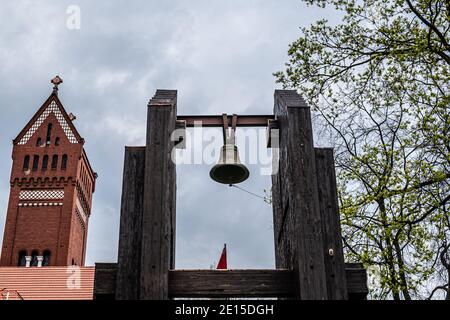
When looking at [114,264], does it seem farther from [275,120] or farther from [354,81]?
[354,81]

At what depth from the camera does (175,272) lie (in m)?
3.20

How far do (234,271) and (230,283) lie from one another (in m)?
0.08

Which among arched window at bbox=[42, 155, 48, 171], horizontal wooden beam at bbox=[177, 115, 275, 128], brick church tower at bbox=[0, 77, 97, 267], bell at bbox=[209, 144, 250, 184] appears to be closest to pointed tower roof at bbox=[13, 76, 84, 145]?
brick church tower at bbox=[0, 77, 97, 267]

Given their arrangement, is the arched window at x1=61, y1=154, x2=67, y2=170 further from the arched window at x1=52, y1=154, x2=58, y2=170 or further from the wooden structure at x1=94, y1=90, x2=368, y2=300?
the wooden structure at x1=94, y1=90, x2=368, y2=300

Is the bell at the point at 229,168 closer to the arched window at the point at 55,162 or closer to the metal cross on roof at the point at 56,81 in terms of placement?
the arched window at the point at 55,162

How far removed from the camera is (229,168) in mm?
4234

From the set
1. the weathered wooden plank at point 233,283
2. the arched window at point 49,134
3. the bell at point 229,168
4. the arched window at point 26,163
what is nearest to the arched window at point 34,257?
the arched window at point 26,163

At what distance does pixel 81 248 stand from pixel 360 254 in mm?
36701

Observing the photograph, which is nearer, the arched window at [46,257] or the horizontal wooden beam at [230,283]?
the horizontal wooden beam at [230,283]

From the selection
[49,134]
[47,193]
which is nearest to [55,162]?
[49,134]

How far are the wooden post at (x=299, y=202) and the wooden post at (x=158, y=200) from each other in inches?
30.7

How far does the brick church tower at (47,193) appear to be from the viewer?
123 ft
